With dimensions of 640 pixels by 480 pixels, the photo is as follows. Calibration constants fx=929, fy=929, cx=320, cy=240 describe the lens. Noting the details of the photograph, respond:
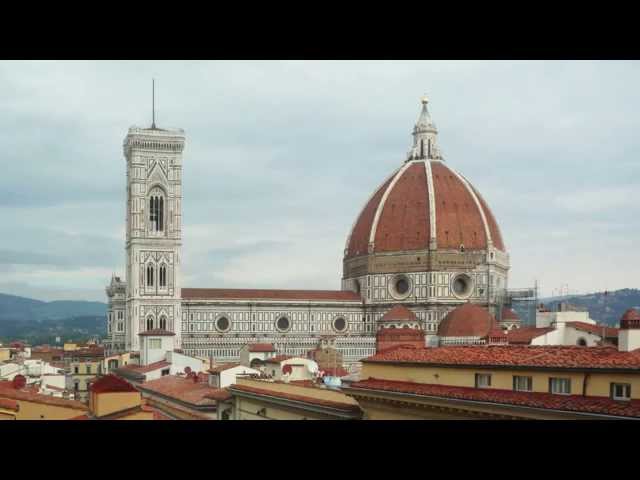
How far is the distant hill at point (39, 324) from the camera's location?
138875mm

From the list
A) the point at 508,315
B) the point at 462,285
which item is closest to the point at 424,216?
the point at 462,285

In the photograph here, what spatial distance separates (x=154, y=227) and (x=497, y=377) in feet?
191

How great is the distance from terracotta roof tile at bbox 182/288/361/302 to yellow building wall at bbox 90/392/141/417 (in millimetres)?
47448

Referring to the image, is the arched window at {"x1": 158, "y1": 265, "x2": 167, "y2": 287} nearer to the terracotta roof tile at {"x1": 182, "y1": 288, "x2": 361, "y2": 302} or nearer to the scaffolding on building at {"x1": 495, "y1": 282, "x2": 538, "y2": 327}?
the terracotta roof tile at {"x1": 182, "y1": 288, "x2": 361, "y2": 302}

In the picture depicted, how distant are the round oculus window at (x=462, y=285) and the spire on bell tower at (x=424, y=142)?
14258 mm

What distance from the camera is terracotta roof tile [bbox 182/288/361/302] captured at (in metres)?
74.9

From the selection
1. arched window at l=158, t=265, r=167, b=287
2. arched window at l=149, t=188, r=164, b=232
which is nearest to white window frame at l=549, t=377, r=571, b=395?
arched window at l=158, t=265, r=167, b=287

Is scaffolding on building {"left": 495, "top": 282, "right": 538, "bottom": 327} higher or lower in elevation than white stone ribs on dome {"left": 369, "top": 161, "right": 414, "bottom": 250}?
lower

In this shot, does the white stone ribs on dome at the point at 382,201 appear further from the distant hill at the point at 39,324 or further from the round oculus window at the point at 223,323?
the distant hill at the point at 39,324

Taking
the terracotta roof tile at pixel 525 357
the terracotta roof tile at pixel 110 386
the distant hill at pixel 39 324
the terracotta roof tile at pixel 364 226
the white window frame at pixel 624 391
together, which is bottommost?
the distant hill at pixel 39 324

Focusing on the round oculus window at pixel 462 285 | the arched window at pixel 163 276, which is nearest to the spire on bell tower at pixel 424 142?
the round oculus window at pixel 462 285
